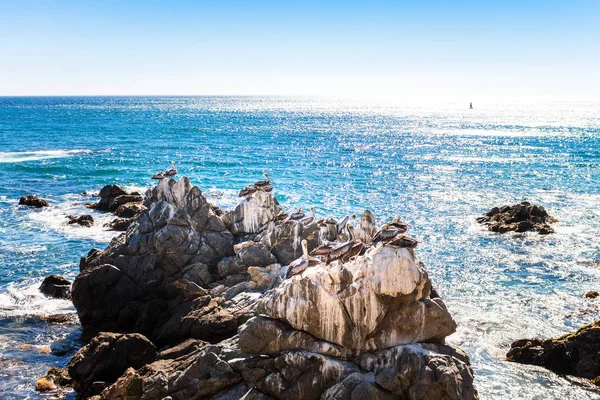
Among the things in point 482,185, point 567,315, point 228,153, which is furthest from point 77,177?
point 567,315

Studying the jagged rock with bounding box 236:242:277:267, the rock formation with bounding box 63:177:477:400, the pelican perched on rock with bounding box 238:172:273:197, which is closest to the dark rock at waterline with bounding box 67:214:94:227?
the pelican perched on rock with bounding box 238:172:273:197

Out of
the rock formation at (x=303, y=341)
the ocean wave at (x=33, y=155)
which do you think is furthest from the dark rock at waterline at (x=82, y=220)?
the ocean wave at (x=33, y=155)

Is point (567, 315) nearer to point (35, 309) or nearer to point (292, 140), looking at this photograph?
point (35, 309)

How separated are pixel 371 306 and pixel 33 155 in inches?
3283

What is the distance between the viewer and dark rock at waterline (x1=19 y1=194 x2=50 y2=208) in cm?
5341

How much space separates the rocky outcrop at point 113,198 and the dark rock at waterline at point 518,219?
3100 cm

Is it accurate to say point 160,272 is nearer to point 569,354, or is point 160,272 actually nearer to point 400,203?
point 569,354

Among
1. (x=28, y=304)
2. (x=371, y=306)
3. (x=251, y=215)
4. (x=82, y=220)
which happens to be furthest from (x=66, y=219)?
(x=371, y=306)

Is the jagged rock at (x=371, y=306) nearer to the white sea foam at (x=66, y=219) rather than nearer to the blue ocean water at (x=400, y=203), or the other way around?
the blue ocean water at (x=400, y=203)

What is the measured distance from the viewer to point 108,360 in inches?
839

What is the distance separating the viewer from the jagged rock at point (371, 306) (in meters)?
17.5

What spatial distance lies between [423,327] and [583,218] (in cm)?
3873

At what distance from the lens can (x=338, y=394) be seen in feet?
53.1

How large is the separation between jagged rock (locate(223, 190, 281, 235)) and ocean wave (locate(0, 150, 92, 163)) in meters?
64.5
